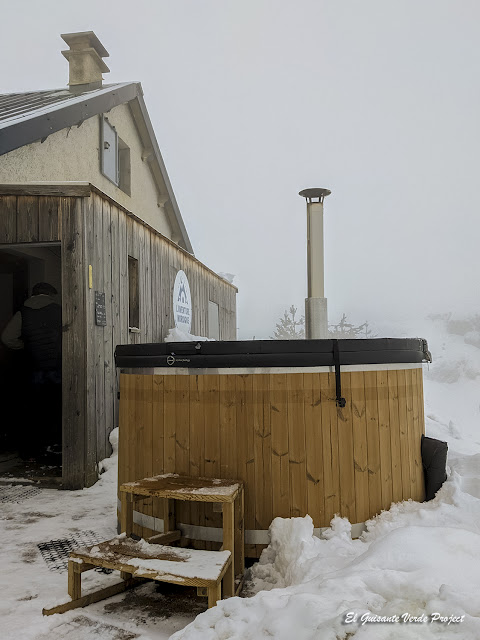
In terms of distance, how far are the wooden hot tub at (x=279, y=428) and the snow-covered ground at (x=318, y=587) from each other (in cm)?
17

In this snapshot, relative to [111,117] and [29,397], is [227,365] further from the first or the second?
[111,117]

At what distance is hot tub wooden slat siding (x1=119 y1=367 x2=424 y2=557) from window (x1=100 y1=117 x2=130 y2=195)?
713 cm

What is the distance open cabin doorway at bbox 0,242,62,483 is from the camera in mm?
6379

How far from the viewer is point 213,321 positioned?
40.3 ft

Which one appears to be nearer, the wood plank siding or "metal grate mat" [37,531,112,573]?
"metal grate mat" [37,531,112,573]

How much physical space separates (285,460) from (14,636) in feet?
5.25

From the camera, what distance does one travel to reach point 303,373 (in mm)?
3004

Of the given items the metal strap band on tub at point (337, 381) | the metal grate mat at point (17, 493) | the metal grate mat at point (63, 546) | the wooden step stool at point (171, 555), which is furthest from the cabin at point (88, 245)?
the metal strap band on tub at point (337, 381)

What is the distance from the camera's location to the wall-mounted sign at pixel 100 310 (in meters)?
5.67

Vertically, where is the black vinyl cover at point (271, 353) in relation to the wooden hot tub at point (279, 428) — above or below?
above

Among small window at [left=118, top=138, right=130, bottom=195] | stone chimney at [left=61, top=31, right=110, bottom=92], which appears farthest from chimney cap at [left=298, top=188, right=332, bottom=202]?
stone chimney at [left=61, top=31, right=110, bottom=92]

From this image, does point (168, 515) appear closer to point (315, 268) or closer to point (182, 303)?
point (315, 268)

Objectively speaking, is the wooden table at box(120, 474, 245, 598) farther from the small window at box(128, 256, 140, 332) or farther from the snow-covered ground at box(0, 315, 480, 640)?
the small window at box(128, 256, 140, 332)

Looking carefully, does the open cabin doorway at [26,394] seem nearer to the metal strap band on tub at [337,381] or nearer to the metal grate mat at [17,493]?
the metal grate mat at [17,493]
